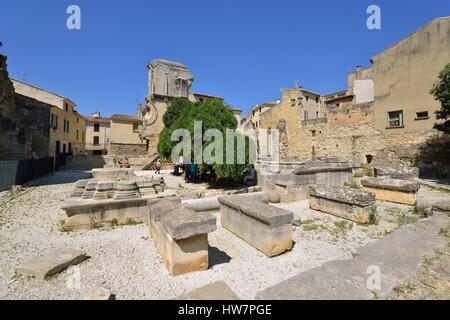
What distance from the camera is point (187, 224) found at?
111 inches

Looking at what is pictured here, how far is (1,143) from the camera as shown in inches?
491

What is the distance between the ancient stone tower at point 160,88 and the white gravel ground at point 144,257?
967 inches

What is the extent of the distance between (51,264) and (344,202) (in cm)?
569

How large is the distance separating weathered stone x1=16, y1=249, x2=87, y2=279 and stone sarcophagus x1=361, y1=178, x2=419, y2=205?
25.9 feet

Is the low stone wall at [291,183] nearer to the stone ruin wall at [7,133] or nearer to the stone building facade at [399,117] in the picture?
the stone building facade at [399,117]

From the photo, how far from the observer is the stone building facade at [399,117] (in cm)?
1377

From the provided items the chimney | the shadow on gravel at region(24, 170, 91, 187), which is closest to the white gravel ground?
the shadow on gravel at region(24, 170, 91, 187)

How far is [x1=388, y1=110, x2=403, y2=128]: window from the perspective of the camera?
15406 mm

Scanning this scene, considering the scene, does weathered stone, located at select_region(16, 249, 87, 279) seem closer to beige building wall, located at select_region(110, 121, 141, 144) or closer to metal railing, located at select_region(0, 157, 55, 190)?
metal railing, located at select_region(0, 157, 55, 190)

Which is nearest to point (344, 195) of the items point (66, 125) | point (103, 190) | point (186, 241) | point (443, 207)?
point (443, 207)

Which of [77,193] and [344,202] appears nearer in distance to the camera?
[344,202]

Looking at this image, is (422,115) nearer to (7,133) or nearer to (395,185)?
(395,185)
